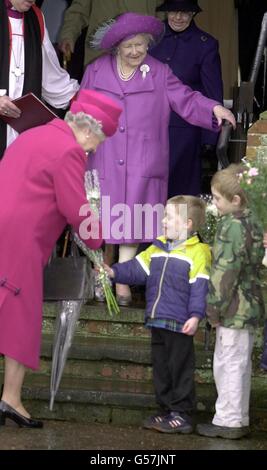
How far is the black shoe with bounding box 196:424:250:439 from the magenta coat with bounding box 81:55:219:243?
165 centimetres

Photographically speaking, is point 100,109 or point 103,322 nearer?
point 100,109

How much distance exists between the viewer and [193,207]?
726 cm

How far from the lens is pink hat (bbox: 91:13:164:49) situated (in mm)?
8297

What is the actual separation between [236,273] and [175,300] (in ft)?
1.20

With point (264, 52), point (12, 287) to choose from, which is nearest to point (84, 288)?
point (12, 287)

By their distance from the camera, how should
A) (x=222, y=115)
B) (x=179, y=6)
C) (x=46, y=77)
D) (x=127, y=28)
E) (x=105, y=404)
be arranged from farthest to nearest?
(x=179, y=6) < (x=46, y=77) < (x=127, y=28) < (x=222, y=115) < (x=105, y=404)

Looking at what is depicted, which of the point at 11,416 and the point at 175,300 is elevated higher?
the point at 175,300

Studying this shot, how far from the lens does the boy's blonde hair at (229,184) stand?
7.07 meters

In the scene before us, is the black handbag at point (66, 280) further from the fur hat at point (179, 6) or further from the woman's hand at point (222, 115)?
the fur hat at point (179, 6)

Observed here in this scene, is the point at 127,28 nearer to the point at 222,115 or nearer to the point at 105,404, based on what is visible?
the point at 222,115

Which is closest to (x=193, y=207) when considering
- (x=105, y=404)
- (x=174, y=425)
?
(x=174, y=425)

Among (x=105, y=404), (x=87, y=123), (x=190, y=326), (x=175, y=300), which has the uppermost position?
(x=87, y=123)
